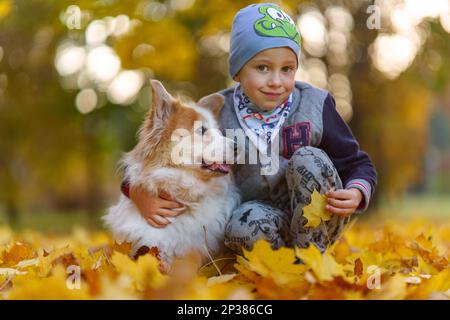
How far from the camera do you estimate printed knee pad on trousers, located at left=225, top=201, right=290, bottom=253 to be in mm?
1931

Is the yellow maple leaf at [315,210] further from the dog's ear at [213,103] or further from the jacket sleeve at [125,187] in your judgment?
the jacket sleeve at [125,187]

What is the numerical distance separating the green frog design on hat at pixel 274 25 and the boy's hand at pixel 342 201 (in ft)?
1.88

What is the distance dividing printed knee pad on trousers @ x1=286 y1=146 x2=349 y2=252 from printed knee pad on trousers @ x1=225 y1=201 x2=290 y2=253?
66 mm

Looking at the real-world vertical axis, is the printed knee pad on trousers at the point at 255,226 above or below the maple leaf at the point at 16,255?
above

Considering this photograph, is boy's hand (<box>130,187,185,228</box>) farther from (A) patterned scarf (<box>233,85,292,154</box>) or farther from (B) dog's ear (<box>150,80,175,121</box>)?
(A) patterned scarf (<box>233,85,292,154</box>)

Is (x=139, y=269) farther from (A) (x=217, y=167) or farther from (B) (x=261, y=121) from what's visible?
(B) (x=261, y=121)

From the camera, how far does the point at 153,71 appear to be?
567 cm

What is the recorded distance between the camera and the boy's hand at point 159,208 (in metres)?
1.93

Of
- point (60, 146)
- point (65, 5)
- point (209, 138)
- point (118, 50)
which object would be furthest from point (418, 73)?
point (60, 146)

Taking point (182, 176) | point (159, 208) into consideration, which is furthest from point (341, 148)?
point (159, 208)

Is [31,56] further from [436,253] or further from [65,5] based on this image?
[436,253]

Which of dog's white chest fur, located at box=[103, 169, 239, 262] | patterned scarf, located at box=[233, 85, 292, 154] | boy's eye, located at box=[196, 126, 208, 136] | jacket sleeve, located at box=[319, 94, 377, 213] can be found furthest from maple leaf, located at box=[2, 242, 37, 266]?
jacket sleeve, located at box=[319, 94, 377, 213]

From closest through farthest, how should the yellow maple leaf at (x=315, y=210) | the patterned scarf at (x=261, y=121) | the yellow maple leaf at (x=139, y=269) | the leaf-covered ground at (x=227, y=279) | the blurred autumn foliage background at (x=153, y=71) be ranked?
the leaf-covered ground at (x=227, y=279) < the yellow maple leaf at (x=139, y=269) < the yellow maple leaf at (x=315, y=210) < the patterned scarf at (x=261, y=121) < the blurred autumn foliage background at (x=153, y=71)

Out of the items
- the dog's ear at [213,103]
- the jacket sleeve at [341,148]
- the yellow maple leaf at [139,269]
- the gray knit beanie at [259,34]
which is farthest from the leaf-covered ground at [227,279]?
the gray knit beanie at [259,34]
